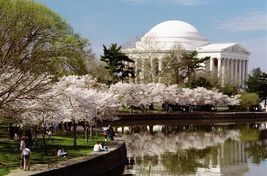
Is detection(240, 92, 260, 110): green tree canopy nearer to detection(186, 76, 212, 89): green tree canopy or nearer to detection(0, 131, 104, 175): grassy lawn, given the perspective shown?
detection(186, 76, 212, 89): green tree canopy

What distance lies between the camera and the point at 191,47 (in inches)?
6265

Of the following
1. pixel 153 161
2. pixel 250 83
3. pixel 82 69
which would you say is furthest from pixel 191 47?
pixel 153 161

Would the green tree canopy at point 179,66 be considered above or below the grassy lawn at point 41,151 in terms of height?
above

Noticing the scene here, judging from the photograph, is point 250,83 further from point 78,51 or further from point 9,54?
point 9,54

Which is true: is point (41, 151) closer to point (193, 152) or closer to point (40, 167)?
point (40, 167)

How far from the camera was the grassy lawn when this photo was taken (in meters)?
29.7

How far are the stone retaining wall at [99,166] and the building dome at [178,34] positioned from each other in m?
115

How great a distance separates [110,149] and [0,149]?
6943 millimetres

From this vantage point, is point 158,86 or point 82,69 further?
point 158,86

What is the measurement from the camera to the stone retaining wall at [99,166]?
91.6 ft

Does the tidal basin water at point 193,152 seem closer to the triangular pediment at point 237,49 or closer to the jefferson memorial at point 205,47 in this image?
the jefferson memorial at point 205,47

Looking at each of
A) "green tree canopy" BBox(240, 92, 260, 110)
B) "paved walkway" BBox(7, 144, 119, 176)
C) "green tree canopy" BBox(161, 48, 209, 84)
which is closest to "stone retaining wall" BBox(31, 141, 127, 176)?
"paved walkway" BBox(7, 144, 119, 176)

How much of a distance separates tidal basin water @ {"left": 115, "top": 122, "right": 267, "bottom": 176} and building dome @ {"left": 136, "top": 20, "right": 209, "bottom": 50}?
89.6 meters

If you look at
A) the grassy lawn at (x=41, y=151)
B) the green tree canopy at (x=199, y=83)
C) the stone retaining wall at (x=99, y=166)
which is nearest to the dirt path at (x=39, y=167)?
the stone retaining wall at (x=99, y=166)
